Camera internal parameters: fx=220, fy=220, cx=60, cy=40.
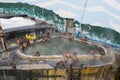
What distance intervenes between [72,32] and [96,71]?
7.11 meters

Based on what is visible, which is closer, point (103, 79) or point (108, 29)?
point (103, 79)

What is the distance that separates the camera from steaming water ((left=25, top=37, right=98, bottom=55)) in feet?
57.2

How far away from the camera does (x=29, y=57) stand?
1587cm

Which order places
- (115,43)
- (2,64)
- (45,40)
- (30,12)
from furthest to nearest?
(30,12) < (115,43) < (45,40) < (2,64)

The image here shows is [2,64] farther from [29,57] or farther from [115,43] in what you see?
[115,43]

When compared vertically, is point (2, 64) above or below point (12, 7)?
below

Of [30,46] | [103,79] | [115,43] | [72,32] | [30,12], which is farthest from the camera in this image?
[30,12]

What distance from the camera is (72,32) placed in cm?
2223

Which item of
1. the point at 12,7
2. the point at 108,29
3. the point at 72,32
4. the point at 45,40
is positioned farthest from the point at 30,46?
the point at 12,7

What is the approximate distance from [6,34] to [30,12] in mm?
10233

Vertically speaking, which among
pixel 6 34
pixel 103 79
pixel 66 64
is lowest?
pixel 103 79

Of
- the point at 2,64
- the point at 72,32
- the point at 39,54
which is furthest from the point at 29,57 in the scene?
the point at 72,32

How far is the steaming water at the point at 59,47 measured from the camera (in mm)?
17445

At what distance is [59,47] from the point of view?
1864cm
